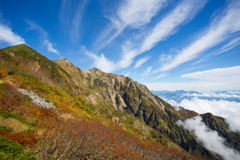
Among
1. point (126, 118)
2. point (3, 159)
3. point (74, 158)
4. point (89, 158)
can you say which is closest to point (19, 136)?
point (3, 159)

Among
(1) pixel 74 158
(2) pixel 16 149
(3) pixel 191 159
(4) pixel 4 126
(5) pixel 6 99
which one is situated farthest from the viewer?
(3) pixel 191 159

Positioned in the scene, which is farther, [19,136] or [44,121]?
[44,121]

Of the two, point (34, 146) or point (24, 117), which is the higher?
point (24, 117)

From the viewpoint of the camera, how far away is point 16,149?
4.50 meters

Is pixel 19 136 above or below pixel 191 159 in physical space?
above

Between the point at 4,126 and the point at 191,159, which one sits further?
the point at 191,159

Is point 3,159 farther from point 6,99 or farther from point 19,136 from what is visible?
point 6,99

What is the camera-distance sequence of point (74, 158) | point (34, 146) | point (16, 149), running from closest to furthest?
point (16, 149)
point (34, 146)
point (74, 158)

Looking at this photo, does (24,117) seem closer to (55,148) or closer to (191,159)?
(55,148)

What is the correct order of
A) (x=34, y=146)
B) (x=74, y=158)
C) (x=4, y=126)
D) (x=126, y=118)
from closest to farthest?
(x=34, y=146), (x=74, y=158), (x=4, y=126), (x=126, y=118)

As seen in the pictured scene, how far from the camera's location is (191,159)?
51.9 feet

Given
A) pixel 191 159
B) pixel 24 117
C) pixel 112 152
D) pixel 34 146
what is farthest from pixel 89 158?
pixel 191 159

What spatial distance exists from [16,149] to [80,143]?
3762 millimetres

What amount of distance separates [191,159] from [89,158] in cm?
1785
